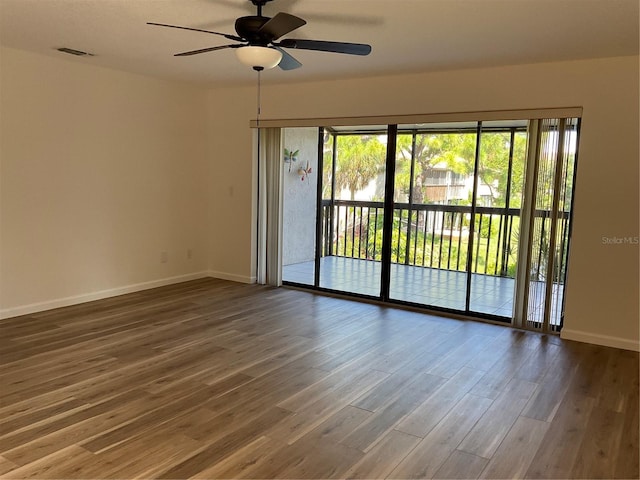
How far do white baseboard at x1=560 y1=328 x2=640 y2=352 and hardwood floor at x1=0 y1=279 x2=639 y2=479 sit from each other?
129 mm

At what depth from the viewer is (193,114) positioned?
614cm

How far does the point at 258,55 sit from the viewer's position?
2.88 metres

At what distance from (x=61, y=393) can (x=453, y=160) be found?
4182mm

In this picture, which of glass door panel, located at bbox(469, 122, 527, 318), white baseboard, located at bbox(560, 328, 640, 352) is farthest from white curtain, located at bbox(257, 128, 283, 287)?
white baseboard, located at bbox(560, 328, 640, 352)

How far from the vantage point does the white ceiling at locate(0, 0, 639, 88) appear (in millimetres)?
3008

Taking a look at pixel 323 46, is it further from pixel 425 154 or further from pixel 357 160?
pixel 357 160

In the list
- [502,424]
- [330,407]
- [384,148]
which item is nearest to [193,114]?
[384,148]

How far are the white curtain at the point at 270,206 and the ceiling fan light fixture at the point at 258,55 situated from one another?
9.78 ft

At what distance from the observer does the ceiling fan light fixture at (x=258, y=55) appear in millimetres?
2863

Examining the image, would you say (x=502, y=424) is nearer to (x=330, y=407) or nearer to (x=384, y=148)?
(x=330, y=407)

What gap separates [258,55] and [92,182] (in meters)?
3.05

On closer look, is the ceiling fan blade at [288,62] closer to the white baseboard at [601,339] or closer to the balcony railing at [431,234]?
the balcony railing at [431,234]

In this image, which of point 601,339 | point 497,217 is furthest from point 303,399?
point 497,217

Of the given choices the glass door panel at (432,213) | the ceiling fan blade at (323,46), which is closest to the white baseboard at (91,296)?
the glass door panel at (432,213)
